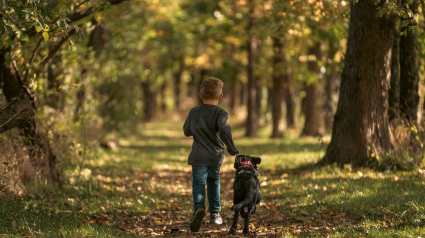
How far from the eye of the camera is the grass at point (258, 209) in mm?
6594

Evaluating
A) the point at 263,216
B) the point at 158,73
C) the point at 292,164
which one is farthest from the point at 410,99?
the point at 158,73

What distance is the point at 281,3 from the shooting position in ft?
42.3

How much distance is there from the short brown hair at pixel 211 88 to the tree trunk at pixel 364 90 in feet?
15.8

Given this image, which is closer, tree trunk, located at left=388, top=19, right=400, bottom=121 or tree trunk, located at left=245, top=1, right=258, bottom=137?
tree trunk, located at left=388, top=19, right=400, bottom=121

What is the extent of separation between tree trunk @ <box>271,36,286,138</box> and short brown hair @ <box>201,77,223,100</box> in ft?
55.5

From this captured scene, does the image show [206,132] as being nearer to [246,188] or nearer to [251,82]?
[246,188]

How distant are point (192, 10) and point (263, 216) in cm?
2339

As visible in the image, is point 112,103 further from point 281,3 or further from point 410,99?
point 410,99

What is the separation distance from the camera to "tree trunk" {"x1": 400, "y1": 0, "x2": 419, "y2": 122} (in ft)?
37.8

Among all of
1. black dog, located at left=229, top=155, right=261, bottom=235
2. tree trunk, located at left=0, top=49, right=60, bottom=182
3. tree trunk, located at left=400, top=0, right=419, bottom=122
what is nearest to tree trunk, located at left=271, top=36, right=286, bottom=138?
tree trunk, located at left=400, top=0, right=419, bottom=122

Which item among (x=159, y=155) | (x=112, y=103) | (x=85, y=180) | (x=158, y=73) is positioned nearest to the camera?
(x=85, y=180)

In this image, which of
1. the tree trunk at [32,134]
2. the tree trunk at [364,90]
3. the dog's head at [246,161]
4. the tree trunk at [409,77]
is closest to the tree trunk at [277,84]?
the tree trunk at [409,77]

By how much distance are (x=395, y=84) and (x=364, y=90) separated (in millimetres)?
1100

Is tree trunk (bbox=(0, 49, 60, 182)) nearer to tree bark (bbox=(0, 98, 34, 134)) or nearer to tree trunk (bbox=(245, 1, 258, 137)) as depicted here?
tree bark (bbox=(0, 98, 34, 134))
